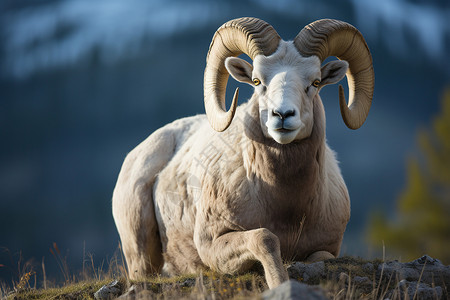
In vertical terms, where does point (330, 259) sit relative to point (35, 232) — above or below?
above

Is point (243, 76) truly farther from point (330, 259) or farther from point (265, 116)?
point (330, 259)

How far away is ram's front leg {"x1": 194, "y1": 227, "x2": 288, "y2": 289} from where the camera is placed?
5.19 m

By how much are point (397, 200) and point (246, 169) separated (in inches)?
888

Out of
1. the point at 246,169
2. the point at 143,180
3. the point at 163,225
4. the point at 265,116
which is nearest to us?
the point at 265,116

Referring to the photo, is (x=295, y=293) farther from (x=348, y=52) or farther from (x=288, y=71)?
(x=348, y=52)

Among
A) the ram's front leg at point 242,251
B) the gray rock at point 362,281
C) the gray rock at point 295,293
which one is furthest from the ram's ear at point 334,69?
the gray rock at point 295,293

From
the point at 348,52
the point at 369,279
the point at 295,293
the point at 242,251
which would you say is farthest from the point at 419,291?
the point at 348,52

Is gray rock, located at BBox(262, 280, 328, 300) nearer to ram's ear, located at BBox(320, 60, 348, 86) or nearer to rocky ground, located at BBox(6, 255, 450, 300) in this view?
rocky ground, located at BBox(6, 255, 450, 300)

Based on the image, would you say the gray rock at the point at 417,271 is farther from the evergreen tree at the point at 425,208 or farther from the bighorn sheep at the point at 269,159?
the evergreen tree at the point at 425,208

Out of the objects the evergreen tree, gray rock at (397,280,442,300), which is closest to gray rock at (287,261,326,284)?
gray rock at (397,280,442,300)

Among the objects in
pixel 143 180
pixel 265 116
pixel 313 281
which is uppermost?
pixel 265 116

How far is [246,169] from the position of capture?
21.8 feet

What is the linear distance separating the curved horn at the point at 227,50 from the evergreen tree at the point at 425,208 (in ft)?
65.4

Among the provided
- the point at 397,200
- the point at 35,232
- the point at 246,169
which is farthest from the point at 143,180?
the point at 35,232
